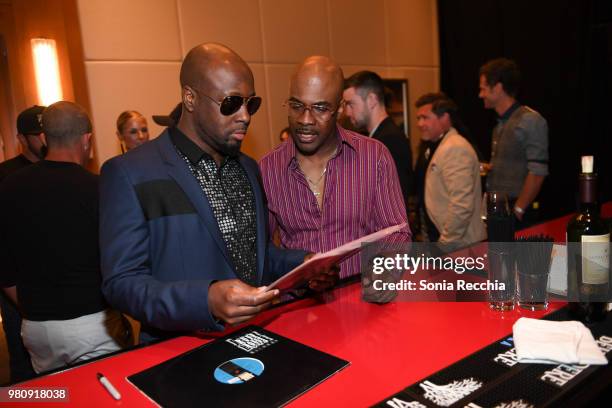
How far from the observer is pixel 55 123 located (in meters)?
2.16

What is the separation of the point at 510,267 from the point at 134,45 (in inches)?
127

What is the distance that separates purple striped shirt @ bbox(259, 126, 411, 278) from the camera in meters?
1.92

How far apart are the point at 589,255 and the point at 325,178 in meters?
1.03

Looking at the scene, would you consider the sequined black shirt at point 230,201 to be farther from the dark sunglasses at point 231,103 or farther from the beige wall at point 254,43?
the beige wall at point 254,43

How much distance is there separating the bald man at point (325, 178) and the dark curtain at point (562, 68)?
396cm

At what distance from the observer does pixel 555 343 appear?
3.56 ft

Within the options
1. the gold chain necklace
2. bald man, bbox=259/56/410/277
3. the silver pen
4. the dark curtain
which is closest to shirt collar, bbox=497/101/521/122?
the dark curtain

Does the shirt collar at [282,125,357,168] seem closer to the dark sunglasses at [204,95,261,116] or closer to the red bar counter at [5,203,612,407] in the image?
the dark sunglasses at [204,95,261,116]

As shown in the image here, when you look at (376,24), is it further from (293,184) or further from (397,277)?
(397,277)

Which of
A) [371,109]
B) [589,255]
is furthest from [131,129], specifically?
[589,255]

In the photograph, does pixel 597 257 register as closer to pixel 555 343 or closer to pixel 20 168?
pixel 555 343

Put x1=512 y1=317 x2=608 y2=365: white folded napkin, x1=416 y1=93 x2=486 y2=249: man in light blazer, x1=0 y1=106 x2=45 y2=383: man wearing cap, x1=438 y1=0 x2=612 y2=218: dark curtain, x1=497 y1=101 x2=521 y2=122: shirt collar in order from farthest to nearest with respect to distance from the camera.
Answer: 1. x1=438 y1=0 x2=612 y2=218: dark curtain
2. x1=497 y1=101 x2=521 y2=122: shirt collar
3. x1=416 y1=93 x2=486 y2=249: man in light blazer
4. x1=0 y1=106 x2=45 y2=383: man wearing cap
5. x1=512 y1=317 x2=608 y2=365: white folded napkin

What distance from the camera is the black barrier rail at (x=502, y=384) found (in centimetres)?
91

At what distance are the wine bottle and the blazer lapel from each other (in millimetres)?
1033
